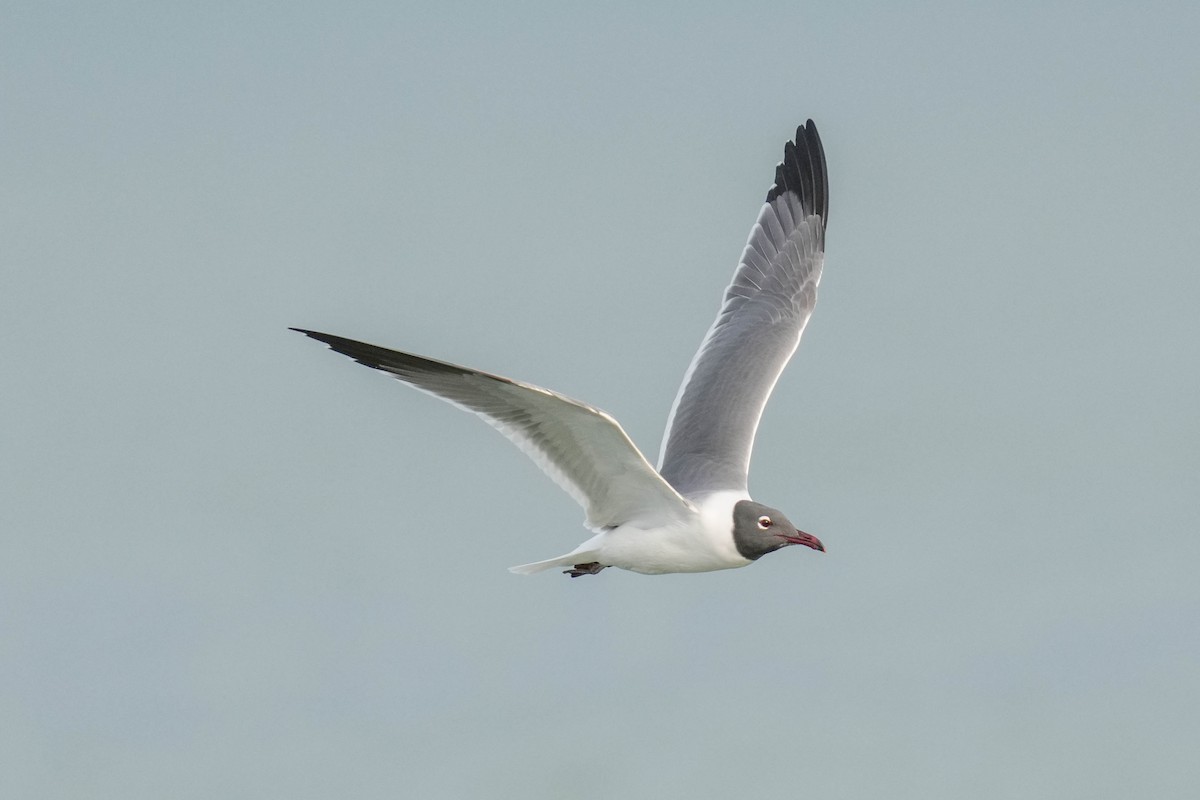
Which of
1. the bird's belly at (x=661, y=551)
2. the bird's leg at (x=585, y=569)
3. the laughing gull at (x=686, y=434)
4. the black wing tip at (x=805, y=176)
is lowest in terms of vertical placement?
the bird's leg at (x=585, y=569)

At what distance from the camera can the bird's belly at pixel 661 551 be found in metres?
11.3

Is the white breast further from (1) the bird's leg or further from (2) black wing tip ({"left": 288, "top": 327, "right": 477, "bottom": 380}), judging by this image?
(2) black wing tip ({"left": 288, "top": 327, "right": 477, "bottom": 380})

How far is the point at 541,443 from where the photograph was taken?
10.8 m

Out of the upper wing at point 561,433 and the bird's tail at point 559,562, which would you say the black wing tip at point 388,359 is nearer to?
the upper wing at point 561,433

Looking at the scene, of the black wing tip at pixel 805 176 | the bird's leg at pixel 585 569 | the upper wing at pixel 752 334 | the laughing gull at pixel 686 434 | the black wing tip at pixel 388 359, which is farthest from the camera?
the black wing tip at pixel 805 176

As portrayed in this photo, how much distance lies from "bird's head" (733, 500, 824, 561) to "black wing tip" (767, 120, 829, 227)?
494 centimetres

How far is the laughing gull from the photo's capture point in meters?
10.2

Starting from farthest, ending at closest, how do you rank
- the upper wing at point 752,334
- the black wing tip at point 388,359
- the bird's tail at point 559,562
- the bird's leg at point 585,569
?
the upper wing at point 752,334 < the bird's leg at point 585,569 < the bird's tail at point 559,562 < the black wing tip at point 388,359

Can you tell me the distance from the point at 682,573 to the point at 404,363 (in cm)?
271

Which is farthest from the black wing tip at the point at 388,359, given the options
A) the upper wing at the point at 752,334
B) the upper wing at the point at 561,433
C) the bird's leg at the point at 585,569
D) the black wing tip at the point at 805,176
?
the black wing tip at the point at 805,176

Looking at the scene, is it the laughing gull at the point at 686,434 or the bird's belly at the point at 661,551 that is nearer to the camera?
the laughing gull at the point at 686,434

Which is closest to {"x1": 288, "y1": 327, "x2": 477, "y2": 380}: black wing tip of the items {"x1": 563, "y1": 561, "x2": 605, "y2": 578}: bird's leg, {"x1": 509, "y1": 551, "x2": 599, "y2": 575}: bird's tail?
{"x1": 509, "y1": 551, "x2": 599, "y2": 575}: bird's tail

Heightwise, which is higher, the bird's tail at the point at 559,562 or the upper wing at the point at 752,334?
the upper wing at the point at 752,334

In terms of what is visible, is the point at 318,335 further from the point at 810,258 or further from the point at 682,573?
the point at 810,258
